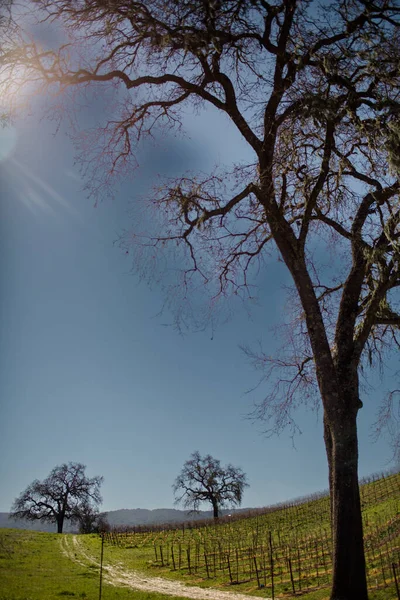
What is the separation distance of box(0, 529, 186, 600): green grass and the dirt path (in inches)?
25.0

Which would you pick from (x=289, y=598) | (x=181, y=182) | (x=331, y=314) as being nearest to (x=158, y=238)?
(x=181, y=182)

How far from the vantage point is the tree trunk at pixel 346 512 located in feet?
21.3

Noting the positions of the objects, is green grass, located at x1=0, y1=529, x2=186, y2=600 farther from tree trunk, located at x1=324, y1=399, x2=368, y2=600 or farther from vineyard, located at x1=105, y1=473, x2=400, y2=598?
tree trunk, located at x1=324, y1=399, x2=368, y2=600

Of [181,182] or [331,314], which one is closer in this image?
[181,182]

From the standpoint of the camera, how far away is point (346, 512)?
22.0 ft

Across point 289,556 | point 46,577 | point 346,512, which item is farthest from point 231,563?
point 346,512

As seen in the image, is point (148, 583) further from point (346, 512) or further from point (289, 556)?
point (346, 512)

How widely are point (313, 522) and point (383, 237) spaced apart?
25.7 m

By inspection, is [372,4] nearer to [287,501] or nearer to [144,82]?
[144,82]

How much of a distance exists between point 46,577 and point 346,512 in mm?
13701

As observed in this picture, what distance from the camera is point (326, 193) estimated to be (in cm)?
849

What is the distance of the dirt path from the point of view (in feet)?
39.9

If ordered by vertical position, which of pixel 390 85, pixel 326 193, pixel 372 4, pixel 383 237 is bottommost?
pixel 383 237

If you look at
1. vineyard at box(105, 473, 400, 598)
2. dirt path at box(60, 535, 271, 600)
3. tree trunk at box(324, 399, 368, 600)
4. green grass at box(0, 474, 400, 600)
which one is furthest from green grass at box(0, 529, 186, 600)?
tree trunk at box(324, 399, 368, 600)
